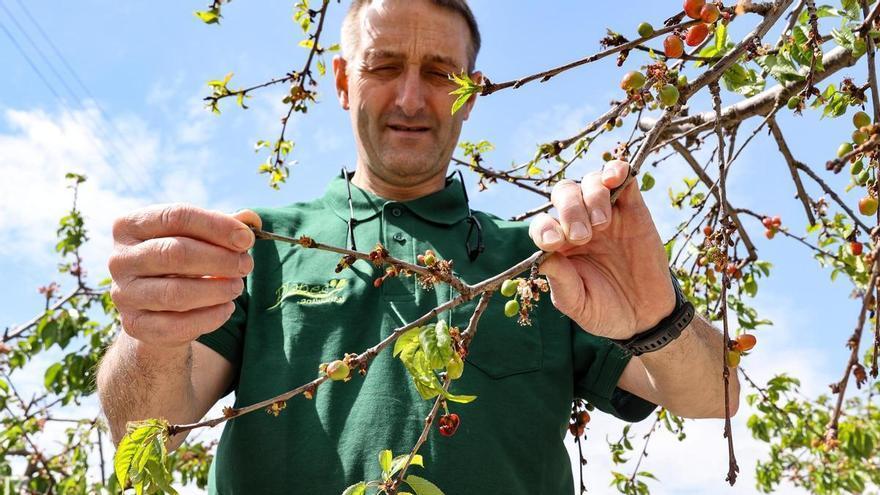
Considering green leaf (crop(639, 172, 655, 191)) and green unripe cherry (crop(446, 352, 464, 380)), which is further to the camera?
green leaf (crop(639, 172, 655, 191))

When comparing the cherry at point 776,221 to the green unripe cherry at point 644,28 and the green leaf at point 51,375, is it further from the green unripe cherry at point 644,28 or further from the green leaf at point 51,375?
the green leaf at point 51,375

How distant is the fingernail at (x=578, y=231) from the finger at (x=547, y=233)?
0.07ft

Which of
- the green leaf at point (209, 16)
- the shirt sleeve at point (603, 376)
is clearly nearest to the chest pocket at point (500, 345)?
the shirt sleeve at point (603, 376)

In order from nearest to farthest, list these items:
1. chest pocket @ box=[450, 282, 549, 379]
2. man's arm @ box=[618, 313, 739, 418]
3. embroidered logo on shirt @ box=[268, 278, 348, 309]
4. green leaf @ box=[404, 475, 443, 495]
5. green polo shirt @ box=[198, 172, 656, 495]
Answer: green leaf @ box=[404, 475, 443, 495], man's arm @ box=[618, 313, 739, 418], green polo shirt @ box=[198, 172, 656, 495], chest pocket @ box=[450, 282, 549, 379], embroidered logo on shirt @ box=[268, 278, 348, 309]

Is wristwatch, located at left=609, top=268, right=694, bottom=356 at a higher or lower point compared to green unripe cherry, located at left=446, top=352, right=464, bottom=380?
higher

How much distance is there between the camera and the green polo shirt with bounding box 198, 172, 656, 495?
234 centimetres

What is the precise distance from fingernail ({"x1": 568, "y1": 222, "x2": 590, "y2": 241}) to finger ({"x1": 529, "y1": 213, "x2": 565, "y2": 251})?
0.07 ft

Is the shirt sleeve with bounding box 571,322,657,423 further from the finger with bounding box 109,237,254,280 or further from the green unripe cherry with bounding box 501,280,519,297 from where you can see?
the finger with bounding box 109,237,254,280

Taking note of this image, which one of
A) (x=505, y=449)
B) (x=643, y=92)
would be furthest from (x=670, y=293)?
(x=505, y=449)

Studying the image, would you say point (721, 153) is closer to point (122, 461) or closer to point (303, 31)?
point (122, 461)

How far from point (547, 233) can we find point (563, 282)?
0.20 meters

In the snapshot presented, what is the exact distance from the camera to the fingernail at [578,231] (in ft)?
4.98

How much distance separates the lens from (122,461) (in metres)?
1.31

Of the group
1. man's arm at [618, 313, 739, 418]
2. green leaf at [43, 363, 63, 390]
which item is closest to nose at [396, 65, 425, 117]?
man's arm at [618, 313, 739, 418]
